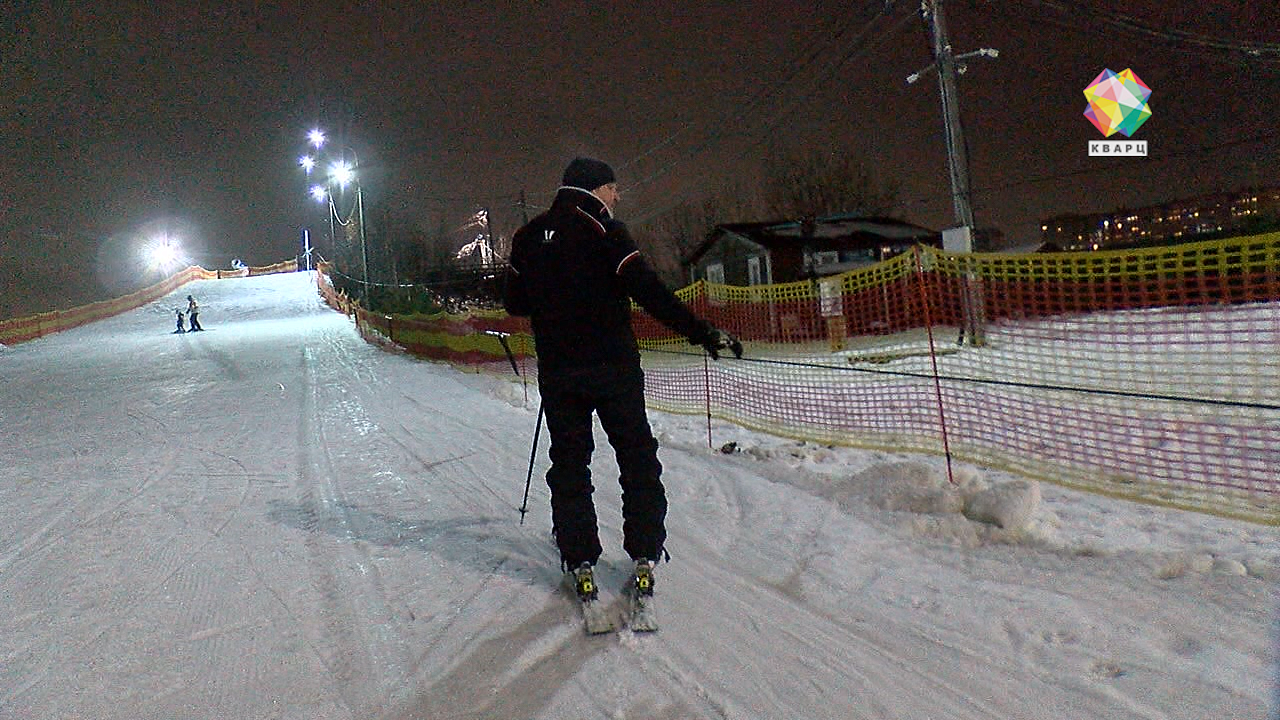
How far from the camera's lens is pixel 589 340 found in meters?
2.85

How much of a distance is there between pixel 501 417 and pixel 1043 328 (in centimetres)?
565

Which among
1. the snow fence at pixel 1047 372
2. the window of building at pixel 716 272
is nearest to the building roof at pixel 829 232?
the window of building at pixel 716 272

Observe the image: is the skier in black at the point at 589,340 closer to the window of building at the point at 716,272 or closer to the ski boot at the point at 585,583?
the ski boot at the point at 585,583

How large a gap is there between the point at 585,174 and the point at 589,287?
482 mm

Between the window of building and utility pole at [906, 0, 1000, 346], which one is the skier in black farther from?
the window of building

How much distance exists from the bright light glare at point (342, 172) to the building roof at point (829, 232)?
57.3ft

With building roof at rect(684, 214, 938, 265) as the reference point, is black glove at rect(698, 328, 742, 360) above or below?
below

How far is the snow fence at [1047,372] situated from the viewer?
4648 millimetres

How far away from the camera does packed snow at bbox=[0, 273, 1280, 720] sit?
233 cm

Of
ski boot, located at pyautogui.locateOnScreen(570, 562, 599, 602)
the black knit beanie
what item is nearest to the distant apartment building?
the black knit beanie

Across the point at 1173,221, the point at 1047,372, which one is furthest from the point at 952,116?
the point at 1173,221

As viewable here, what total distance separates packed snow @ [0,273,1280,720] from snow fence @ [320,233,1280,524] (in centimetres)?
65

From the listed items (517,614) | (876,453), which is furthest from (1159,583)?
(876,453)

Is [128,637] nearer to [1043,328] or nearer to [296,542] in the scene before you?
[296,542]
